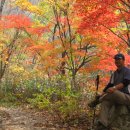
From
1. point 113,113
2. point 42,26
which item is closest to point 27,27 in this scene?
point 42,26

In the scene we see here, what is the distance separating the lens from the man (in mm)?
5984

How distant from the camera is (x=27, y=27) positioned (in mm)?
16344

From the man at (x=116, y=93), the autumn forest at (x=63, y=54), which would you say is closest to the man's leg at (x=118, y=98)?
the man at (x=116, y=93)

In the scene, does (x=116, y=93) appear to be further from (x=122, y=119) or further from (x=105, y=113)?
(x=122, y=119)

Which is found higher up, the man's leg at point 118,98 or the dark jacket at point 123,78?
the dark jacket at point 123,78

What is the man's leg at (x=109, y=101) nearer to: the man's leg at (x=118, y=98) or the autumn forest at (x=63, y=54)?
the man's leg at (x=118, y=98)

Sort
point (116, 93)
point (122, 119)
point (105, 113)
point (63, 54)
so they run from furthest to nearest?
1. point (63, 54)
2. point (122, 119)
3. point (105, 113)
4. point (116, 93)

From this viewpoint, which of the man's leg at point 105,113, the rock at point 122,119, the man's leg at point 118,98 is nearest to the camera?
the man's leg at point 118,98

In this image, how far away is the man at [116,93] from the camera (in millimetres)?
5984

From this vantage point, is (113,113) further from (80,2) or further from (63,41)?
(63,41)

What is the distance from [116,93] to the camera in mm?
5980

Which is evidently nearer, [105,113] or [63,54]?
[105,113]

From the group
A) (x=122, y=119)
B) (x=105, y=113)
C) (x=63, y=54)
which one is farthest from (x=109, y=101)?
(x=63, y=54)

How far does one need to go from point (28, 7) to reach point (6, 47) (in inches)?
212
